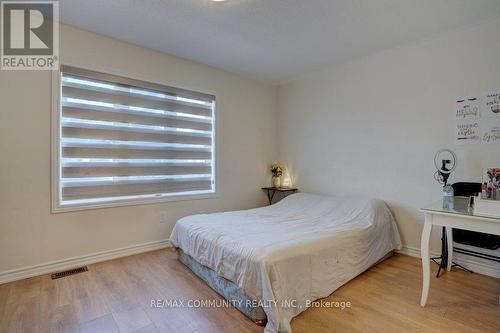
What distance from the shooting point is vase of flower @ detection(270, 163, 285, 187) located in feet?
13.9

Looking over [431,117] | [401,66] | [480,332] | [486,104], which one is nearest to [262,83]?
[401,66]

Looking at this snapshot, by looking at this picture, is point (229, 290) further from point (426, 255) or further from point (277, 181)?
point (277, 181)

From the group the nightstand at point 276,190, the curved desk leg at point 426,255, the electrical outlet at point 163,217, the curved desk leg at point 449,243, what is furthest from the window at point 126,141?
the curved desk leg at point 449,243

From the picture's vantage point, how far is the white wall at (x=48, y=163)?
88.4 inches

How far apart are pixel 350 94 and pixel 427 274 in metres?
2.36

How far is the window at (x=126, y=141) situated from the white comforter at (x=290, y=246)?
2.77ft

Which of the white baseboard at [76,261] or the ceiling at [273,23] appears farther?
the white baseboard at [76,261]

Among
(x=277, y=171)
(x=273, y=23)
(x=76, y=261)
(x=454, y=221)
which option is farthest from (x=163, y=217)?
(x=454, y=221)

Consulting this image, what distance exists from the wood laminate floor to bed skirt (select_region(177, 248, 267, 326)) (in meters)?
0.05

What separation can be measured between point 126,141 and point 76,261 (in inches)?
53.4

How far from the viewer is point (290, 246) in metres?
1.84

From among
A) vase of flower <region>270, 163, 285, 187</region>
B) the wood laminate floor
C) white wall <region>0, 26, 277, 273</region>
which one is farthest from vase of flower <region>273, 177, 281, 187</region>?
the wood laminate floor

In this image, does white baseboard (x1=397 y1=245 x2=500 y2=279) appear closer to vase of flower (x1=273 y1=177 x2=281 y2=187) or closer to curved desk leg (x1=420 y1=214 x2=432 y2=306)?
curved desk leg (x1=420 y1=214 x2=432 y2=306)

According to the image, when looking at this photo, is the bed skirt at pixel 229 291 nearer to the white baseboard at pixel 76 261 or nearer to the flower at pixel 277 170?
the white baseboard at pixel 76 261
